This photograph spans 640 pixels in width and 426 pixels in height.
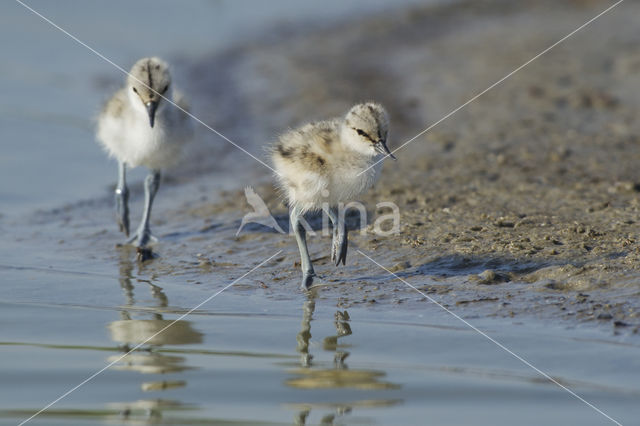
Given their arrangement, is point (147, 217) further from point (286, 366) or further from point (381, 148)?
point (286, 366)

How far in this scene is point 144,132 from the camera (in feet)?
21.2

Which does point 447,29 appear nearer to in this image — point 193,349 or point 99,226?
point 99,226

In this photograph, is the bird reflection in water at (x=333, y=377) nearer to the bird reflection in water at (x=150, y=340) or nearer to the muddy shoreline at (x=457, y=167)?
the bird reflection in water at (x=150, y=340)

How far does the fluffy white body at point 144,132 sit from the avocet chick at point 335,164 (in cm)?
116

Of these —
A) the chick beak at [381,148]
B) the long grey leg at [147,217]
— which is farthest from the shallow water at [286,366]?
the long grey leg at [147,217]

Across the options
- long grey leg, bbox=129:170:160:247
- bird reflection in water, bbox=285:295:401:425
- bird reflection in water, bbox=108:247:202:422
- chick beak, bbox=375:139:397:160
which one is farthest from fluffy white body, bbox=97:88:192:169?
bird reflection in water, bbox=285:295:401:425

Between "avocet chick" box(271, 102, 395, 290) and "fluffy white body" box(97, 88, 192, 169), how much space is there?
3.80ft

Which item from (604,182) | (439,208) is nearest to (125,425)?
(439,208)

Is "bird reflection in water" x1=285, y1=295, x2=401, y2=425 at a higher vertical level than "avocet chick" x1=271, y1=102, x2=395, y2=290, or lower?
lower

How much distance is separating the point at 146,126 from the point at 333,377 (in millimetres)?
2979

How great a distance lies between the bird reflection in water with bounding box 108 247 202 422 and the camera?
3.80 m

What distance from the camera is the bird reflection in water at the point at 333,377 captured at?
12.3ft

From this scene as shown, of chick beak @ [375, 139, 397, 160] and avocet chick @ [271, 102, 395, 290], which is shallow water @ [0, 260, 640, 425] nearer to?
avocet chick @ [271, 102, 395, 290]

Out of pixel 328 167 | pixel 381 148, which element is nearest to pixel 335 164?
pixel 328 167
